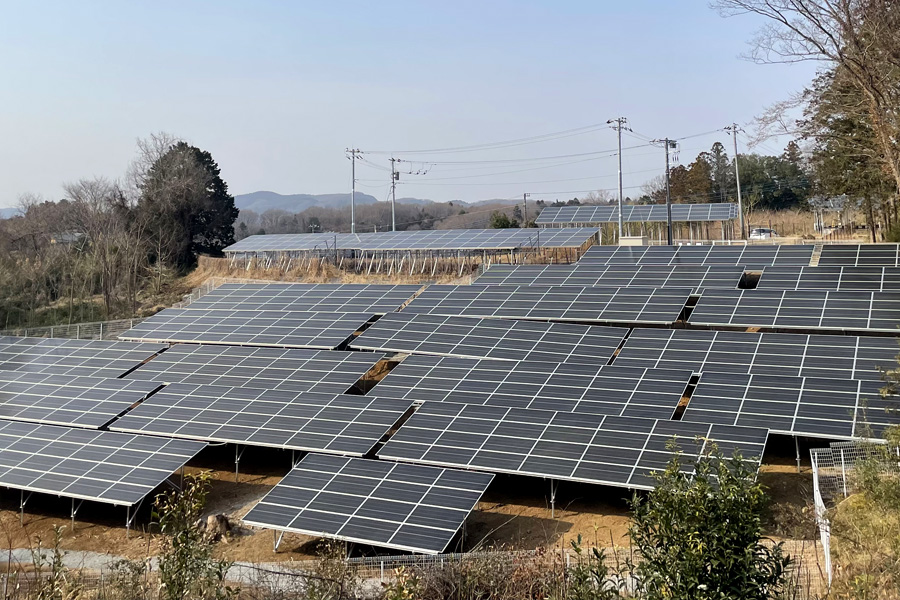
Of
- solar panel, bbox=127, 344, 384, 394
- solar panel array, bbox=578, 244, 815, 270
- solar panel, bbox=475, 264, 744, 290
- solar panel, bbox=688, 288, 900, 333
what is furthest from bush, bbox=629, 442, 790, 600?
solar panel array, bbox=578, 244, 815, 270

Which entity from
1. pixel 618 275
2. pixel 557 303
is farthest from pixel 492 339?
pixel 618 275

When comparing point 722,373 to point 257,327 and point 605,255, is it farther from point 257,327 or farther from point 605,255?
point 257,327

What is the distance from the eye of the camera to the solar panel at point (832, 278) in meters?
29.9

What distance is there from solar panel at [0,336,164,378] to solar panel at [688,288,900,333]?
24.5 metres

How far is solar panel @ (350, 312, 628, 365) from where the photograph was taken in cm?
2747

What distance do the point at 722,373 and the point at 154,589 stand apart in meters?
18.9

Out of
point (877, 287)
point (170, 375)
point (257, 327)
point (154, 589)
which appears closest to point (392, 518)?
point (154, 589)

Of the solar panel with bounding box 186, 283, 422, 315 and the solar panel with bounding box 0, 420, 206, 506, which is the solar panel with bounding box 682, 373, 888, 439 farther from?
the solar panel with bounding box 186, 283, 422, 315

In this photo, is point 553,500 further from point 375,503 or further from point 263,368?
point 263,368

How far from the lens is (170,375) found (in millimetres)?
29719

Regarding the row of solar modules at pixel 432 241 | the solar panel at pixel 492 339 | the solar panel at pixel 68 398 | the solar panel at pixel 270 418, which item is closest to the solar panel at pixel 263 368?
the solar panel at pixel 270 418

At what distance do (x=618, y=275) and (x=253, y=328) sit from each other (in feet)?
60.7

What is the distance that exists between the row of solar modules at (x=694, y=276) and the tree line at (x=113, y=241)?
3330cm

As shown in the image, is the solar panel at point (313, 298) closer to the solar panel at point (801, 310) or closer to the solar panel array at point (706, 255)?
the solar panel array at point (706, 255)
